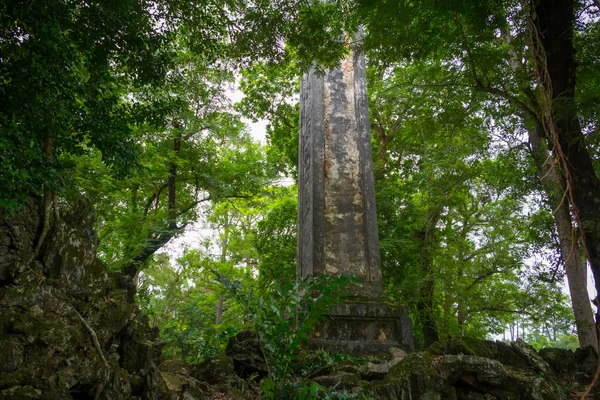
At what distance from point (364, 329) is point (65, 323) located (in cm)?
409

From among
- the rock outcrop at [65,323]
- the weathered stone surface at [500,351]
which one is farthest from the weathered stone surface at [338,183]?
the rock outcrop at [65,323]

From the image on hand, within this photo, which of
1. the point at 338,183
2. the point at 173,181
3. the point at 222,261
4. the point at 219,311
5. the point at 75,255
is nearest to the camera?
the point at 75,255

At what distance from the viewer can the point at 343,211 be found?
6.84m

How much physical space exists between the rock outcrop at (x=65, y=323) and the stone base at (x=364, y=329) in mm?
2825

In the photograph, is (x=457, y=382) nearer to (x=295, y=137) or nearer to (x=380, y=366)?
(x=380, y=366)

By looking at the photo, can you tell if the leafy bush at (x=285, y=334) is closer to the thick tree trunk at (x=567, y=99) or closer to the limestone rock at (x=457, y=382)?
the limestone rock at (x=457, y=382)

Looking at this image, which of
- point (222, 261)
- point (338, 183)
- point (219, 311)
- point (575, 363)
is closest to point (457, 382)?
point (575, 363)

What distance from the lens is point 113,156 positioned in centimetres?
408

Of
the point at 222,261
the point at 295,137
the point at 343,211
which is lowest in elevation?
the point at 343,211

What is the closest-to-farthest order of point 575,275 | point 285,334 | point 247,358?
point 285,334
point 247,358
point 575,275

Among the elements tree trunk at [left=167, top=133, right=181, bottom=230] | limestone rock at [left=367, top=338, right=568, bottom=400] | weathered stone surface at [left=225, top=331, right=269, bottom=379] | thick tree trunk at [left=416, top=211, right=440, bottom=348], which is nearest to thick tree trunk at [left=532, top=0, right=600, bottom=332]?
limestone rock at [left=367, top=338, right=568, bottom=400]

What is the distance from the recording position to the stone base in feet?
18.5

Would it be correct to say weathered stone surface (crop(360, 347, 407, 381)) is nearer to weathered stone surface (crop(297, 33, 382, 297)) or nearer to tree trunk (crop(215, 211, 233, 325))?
weathered stone surface (crop(297, 33, 382, 297))

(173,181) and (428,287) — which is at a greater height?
(173,181)
